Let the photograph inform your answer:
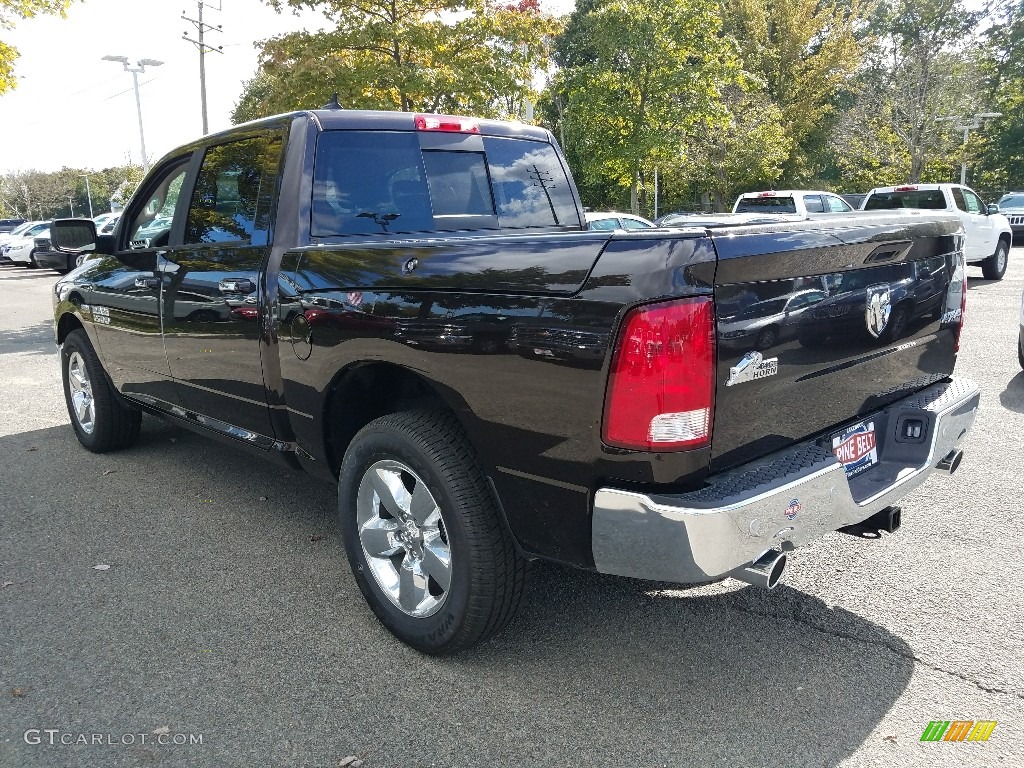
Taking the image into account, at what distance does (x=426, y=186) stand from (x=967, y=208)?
1418 centimetres

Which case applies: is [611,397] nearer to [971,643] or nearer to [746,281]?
[746,281]

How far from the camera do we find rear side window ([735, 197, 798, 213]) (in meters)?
14.4

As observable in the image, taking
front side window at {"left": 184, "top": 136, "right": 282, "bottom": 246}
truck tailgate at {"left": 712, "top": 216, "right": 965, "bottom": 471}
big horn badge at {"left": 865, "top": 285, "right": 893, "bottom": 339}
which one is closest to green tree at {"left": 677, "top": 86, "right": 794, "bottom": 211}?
front side window at {"left": 184, "top": 136, "right": 282, "bottom": 246}

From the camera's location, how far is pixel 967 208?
14789 mm

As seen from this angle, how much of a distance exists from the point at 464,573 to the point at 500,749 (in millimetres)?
553

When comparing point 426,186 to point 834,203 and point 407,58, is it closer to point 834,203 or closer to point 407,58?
point 407,58

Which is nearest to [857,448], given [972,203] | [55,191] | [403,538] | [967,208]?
[403,538]

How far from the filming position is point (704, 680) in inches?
110

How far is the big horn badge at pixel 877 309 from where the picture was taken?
2760 mm

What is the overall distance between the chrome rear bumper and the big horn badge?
0.46 metres

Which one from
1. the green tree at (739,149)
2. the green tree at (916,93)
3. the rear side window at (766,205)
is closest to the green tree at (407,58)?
the rear side window at (766,205)

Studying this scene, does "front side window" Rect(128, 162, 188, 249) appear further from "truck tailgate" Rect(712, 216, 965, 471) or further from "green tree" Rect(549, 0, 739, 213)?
"green tree" Rect(549, 0, 739, 213)

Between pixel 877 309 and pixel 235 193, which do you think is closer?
pixel 877 309

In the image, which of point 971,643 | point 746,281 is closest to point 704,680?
point 971,643
